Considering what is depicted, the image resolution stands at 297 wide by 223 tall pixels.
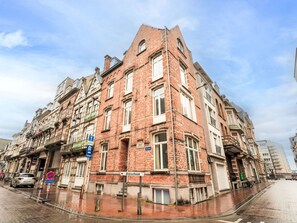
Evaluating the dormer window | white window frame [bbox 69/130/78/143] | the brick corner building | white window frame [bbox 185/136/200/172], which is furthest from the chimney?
white window frame [bbox 185/136/200/172]

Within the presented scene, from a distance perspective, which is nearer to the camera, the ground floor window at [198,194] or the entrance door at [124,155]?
the ground floor window at [198,194]

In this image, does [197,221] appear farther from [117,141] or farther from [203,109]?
[203,109]

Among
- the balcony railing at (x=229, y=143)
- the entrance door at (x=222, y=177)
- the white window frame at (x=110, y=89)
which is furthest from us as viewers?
the balcony railing at (x=229, y=143)

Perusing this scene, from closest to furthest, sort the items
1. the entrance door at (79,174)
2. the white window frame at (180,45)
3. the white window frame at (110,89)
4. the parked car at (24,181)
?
the entrance door at (79,174) < the white window frame at (180,45) < the parked car at (24,181) < the white window frame at (110,89)

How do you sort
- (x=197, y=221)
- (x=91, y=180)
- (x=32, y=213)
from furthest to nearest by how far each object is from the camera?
(x=91, y=180) → (x=32, y=213) → (x=197, y=221)

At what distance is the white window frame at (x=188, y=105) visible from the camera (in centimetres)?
1259

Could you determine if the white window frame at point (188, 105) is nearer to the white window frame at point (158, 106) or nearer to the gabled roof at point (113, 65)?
the white window frame at point (158, 106)

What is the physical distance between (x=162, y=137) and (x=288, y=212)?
6.98 meters

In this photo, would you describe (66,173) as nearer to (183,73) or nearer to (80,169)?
(80,169)

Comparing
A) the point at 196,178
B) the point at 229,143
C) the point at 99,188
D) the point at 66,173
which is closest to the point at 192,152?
the point at 196,178

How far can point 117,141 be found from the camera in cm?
1305

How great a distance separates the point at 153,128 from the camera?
10.8 metres

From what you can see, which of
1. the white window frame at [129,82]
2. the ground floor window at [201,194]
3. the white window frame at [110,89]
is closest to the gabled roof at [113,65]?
the white window frame at [110,89]

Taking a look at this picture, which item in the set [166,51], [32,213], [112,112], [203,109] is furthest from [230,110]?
[32,213]
